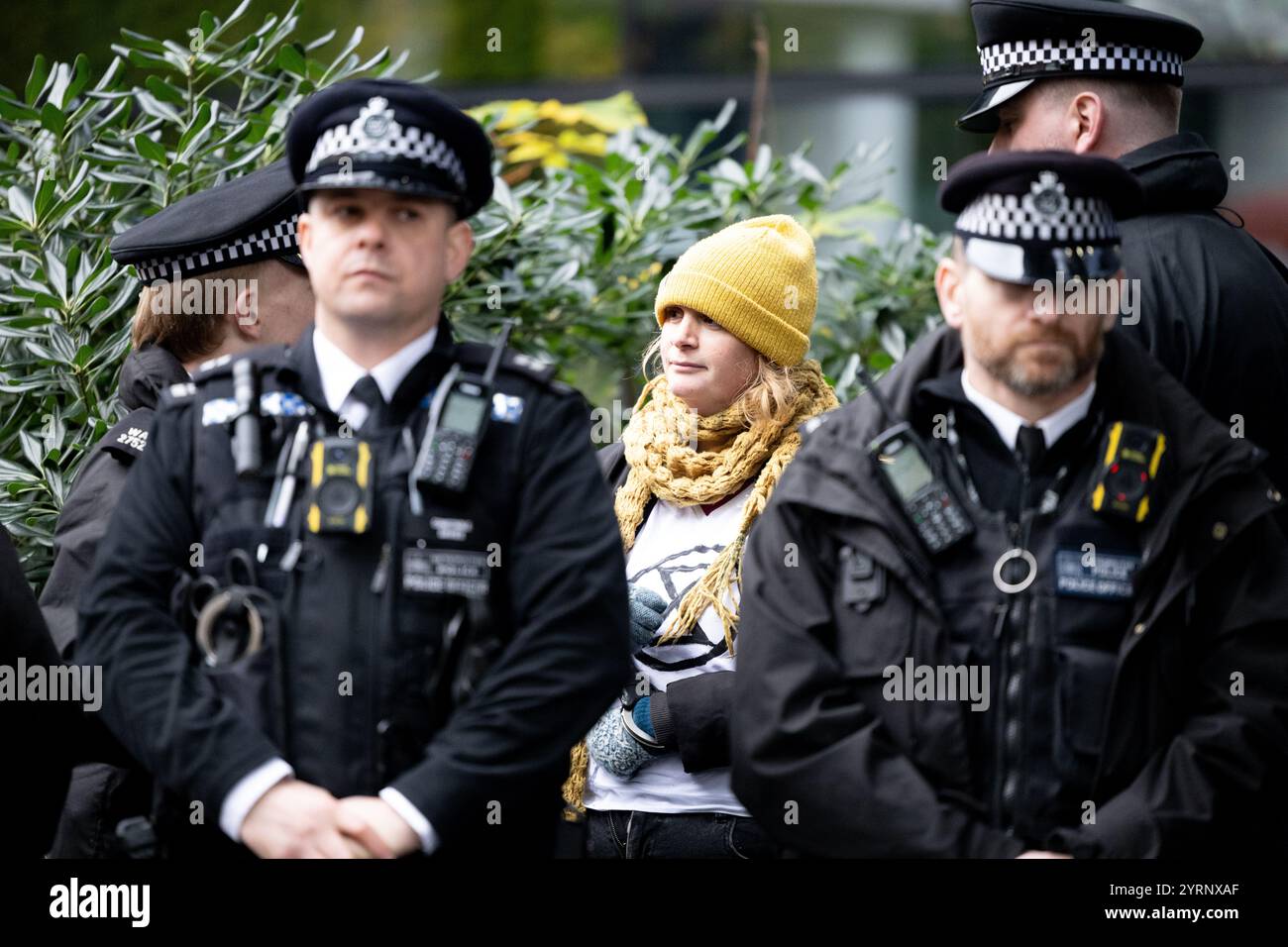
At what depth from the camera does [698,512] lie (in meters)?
4.05

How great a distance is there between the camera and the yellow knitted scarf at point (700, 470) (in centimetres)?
385

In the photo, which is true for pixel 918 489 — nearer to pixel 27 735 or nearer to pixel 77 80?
pixel 27 735

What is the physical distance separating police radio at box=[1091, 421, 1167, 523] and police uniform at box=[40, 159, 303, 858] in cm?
197

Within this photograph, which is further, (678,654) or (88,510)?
(678,654)

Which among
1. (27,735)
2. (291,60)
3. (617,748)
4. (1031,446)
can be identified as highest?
(291,60)

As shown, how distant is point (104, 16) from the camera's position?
27.7 feet

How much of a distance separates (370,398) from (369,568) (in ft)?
1.04

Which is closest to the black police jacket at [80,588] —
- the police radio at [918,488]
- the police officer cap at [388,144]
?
the police officer cap at [388,144]

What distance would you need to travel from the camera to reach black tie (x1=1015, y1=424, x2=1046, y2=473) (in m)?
3.06

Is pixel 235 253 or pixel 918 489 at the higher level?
pixel 235 253

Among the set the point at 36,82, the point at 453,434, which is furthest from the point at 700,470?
the point at 36,82

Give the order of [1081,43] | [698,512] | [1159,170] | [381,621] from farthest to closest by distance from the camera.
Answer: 1. [698,512]
2. [1081,43]
3. [1159,170]
4. [381,621]

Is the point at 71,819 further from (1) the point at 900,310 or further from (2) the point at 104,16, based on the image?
(2) the point at 104,16

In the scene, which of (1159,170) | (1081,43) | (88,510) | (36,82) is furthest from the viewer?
(36,82)
